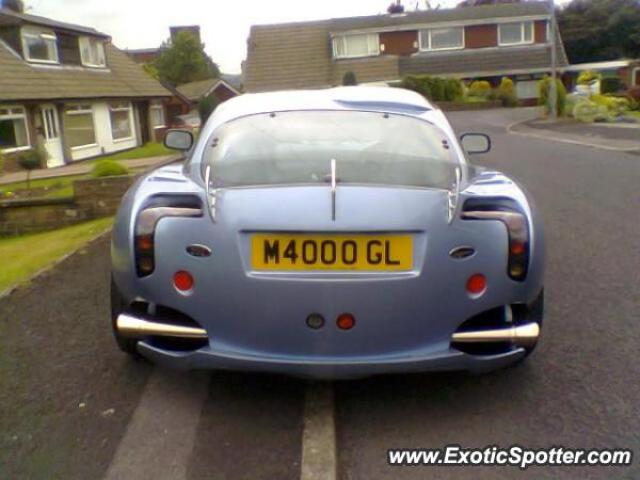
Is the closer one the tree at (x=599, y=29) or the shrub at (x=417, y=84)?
the shrub at (x=417, y=84)

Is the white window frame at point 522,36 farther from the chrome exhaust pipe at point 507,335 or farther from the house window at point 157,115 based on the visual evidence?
the chrome exhaust pipe at point 507,335

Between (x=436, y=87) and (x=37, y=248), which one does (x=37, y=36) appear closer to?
(x=37, y=248)

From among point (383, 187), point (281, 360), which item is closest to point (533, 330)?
point (383, 187)

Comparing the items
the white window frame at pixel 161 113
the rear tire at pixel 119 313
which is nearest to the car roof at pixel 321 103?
the rear tire at pixel 119 313

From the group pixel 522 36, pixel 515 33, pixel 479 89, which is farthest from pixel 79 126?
pixel 522 36

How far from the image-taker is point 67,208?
386 inches

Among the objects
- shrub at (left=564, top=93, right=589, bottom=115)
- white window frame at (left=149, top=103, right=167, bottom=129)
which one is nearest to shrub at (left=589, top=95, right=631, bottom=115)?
shrub at (left=564, top=93, right=589, bottom=115)

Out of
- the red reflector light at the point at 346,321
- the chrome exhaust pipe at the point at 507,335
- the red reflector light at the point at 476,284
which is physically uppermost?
the red reflector light at the point at 476,284

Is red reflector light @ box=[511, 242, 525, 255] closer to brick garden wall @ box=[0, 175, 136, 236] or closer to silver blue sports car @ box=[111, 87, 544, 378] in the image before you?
Answer: silver blue sports car @ box=[111, 87, 544, 378]

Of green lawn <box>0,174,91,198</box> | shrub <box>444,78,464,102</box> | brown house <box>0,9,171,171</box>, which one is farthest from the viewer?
shrub <box>444,78,464,102</box>

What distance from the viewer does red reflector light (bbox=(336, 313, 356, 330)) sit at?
8.67 ft

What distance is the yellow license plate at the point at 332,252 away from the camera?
2.62 meters

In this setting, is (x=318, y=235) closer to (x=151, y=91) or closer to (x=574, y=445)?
(x=574, y=445)

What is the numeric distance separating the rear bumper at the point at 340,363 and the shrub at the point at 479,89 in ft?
135
